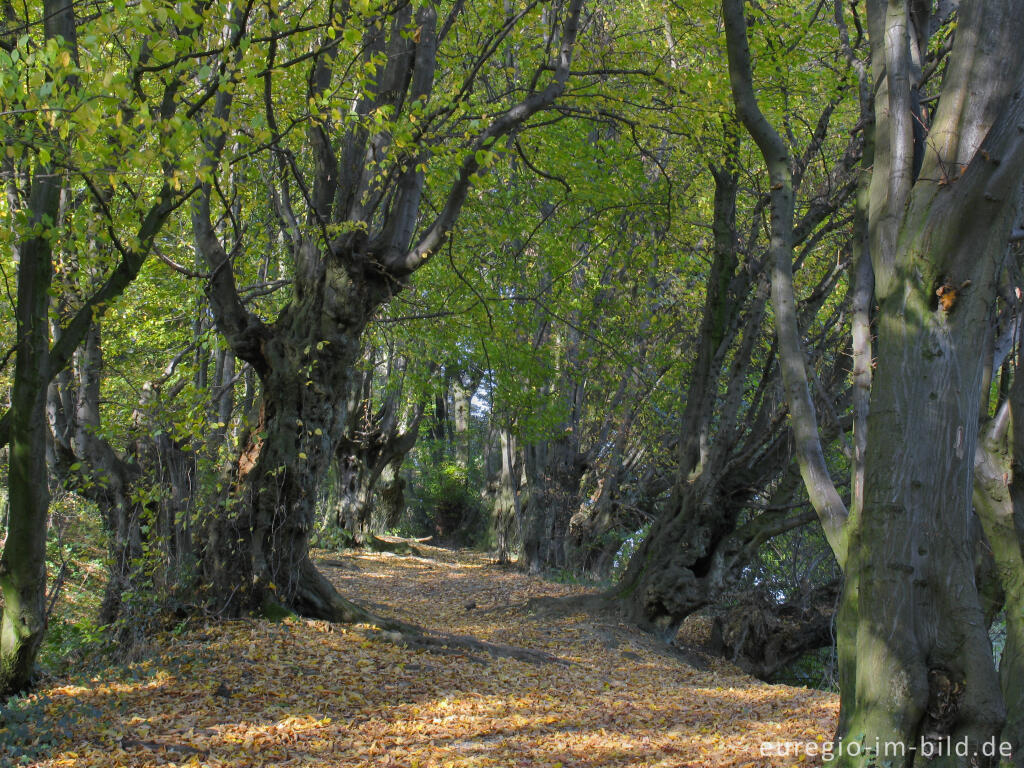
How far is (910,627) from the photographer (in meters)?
3.32

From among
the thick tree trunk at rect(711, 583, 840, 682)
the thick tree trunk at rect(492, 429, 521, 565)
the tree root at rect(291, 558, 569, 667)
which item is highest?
the thick tree trunk at rect(492, 429, 521, 565)

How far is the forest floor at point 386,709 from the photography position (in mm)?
4492

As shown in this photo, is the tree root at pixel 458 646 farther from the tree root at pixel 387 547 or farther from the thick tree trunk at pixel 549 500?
the tree root at pixel 387 547

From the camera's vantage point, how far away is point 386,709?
540 centimetres

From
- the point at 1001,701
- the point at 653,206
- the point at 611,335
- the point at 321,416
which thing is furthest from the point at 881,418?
the point at 611,335

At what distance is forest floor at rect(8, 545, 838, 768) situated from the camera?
14.7 ft

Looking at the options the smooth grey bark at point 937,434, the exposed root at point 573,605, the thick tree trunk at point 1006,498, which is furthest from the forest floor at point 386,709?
the exposed root at point 573,605

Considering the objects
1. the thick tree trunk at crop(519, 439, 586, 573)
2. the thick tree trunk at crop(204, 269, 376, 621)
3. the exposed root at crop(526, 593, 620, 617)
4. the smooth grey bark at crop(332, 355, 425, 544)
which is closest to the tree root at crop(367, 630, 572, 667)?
the thick tree trunk at crop(204, 269, 376, 621)

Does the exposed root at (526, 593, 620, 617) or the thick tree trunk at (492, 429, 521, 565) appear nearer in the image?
the exposed root at (526, 593, 620, 617)

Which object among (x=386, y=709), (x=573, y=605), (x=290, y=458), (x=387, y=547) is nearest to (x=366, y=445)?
(x=387, y=547)

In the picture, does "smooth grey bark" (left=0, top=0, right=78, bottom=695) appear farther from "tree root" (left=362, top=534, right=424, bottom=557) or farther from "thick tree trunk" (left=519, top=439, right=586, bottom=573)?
"tree root" (left=362, top=534, right=424, bottom=557)

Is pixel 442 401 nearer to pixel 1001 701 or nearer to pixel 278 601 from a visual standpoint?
pixel 278 601

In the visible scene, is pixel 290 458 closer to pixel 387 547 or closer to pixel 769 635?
pixel 769 635

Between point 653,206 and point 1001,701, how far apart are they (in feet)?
25.3
